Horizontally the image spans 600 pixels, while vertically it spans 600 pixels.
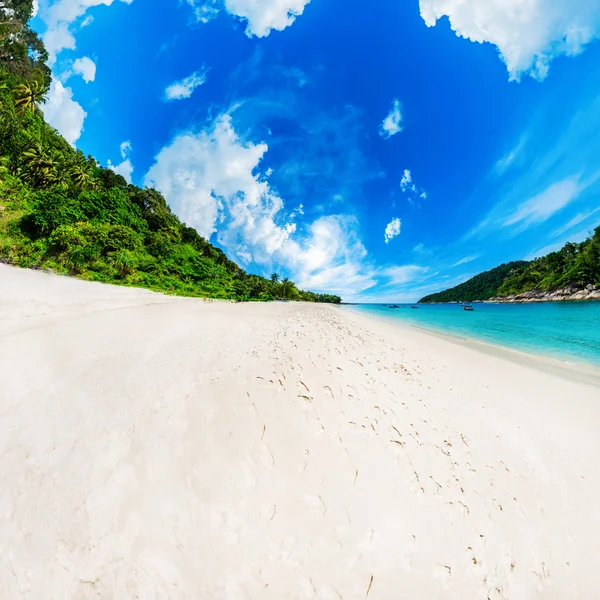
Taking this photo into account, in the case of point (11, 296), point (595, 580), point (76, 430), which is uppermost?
point (11, 296)

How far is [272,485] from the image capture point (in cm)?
369

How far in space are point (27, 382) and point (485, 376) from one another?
1460 cm

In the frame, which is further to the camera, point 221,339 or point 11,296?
point 11,296

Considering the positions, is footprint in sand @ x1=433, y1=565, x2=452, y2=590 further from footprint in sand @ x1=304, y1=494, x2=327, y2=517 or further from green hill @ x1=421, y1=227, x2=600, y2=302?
green hill @ x1=421, y1=227, x2=600, y2=302

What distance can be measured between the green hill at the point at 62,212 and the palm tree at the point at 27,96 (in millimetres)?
117

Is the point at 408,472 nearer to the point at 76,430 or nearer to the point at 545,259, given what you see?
the point at 76,430

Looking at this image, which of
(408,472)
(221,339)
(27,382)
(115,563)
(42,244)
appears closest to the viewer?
(115,563)

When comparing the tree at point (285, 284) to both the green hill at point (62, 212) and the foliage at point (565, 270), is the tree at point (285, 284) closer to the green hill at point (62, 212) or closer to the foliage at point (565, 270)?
the green hill at point (62, 212)

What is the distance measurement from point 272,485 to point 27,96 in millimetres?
62099

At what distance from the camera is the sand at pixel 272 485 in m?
2.87

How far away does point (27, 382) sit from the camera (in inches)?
212

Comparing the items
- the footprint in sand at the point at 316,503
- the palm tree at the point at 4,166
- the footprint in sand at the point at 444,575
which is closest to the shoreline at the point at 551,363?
the footprint in sand at the point at 444,575

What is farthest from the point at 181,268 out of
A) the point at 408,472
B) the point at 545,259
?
the point at 545,259

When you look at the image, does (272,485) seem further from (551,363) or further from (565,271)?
(565,271)
